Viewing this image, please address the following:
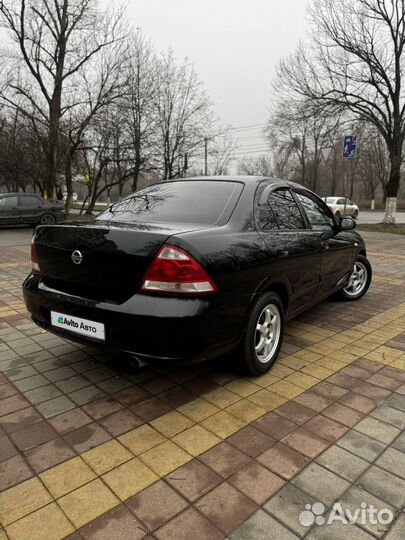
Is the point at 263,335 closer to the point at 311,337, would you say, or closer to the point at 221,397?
the point at 221,397

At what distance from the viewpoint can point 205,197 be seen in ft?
10.3

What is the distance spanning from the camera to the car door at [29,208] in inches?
622

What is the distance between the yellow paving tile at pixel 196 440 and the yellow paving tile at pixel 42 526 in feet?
2.37

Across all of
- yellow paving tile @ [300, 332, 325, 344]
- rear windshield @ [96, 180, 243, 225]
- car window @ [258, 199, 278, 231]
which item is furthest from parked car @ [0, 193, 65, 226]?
car window @ [258, 199, 278, 231]

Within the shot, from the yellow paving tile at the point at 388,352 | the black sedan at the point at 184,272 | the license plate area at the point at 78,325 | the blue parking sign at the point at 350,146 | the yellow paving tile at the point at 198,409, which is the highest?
the blue parking sign at the point at 350,146

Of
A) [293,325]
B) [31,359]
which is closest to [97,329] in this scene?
[31,359]

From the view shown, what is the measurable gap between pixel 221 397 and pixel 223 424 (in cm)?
32

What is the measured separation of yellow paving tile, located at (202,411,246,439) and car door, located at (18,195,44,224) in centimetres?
1542

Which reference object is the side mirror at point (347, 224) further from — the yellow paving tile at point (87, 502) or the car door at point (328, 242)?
the yellow paving tile at point (87, 502)

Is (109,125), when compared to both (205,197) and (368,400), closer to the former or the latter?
(205,197)

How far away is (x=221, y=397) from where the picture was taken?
2758 millimetres

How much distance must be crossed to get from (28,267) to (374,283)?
249 inches

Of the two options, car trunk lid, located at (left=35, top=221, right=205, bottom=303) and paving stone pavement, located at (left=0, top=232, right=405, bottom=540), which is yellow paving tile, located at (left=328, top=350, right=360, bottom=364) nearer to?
paving stone pavement, located at (left=0, top=232, right=405, bottom=540)

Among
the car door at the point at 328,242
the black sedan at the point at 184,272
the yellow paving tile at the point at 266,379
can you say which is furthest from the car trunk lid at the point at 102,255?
the car door at the point at 328,242
